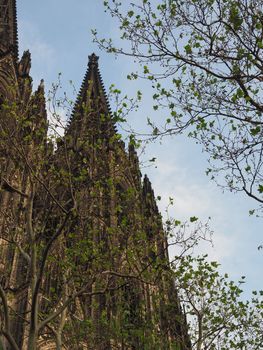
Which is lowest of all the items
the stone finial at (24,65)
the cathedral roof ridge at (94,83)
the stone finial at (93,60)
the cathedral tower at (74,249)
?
the cathedral tower at (74,249)

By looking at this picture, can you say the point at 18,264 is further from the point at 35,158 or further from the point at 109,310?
the point at 35,158

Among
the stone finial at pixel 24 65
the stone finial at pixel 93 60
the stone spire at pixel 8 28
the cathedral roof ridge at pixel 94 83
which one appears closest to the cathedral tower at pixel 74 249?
the stone finial at pixel 24 65

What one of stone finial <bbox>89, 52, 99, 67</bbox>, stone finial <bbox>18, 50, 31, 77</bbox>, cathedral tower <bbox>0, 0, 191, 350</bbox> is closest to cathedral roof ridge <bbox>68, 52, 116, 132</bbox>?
stone finial <bbox>89, 52, 99, 67</bbox>

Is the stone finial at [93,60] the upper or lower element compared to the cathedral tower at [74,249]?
upper

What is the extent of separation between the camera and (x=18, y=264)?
19.7m

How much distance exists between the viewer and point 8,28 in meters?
36.1

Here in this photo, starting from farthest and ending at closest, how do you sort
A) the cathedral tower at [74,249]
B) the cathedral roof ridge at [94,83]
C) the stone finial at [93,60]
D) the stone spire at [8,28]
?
the stone finial at [93,60] → the cathedral roof ridge at [94,83] → the stone spire at [8,28] → the cathedral tower at [74,249]

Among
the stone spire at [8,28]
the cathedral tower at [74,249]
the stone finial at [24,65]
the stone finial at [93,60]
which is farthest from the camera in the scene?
the stone finial at [93,60]

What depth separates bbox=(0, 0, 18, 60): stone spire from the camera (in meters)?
32.9

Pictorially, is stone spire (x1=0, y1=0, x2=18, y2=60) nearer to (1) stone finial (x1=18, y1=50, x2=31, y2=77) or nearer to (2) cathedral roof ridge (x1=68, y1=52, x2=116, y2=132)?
(1) stone finial (x1=18, y1=50, x2=31, y2=77)

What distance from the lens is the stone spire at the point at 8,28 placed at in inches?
1294

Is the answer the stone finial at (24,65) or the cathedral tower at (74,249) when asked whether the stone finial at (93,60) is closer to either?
the stone finial at (24,65)

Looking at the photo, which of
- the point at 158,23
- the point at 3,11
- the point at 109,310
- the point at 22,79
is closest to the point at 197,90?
the point at 158,23

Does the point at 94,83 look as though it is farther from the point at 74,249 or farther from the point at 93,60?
the point at 74,249
